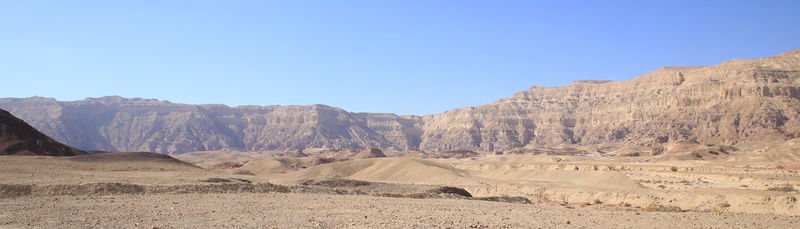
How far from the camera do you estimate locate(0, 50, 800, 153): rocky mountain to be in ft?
375

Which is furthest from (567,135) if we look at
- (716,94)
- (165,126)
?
(165,126)

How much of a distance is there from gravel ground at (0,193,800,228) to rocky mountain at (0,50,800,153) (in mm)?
100418

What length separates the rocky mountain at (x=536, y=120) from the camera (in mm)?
114375

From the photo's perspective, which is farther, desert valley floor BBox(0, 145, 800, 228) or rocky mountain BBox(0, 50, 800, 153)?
rocky mountain BBox(0, 50, 800, 153)

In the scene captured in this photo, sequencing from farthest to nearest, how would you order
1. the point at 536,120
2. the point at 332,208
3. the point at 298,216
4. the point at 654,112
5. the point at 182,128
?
the point at 182,128, the point at 536,120, the point at 654,112, the point at 332,208, the point at 298,216

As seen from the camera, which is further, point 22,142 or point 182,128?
point 182,128

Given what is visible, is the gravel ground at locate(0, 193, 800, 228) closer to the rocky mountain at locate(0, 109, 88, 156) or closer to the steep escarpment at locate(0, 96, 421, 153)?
the rocky mountain at locate(0, 109, 88, 156)

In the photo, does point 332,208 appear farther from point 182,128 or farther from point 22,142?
point 182,128

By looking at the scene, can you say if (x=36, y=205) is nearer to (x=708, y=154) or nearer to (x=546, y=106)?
(x=708, y=154)

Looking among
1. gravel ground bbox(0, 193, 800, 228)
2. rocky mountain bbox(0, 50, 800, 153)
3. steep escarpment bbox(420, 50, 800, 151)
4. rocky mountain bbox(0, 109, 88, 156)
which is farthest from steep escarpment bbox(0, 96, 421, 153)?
gravel ground bbox(0, 193, 800, 228)

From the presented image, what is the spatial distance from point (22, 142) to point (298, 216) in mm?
43729

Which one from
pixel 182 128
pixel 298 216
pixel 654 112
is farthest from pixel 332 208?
pixel 182 128

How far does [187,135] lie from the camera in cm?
17475

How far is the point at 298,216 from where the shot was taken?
15242mm
